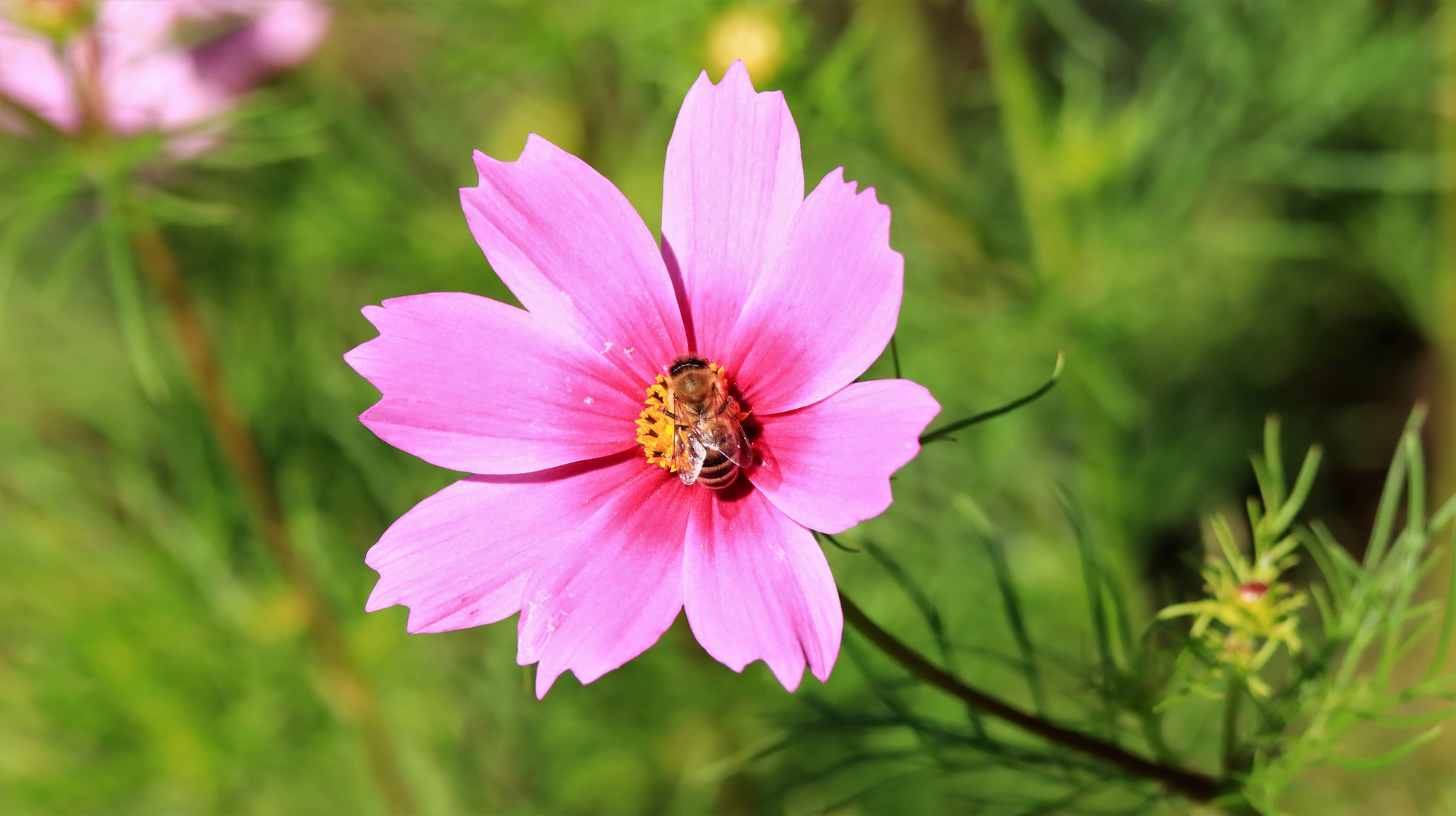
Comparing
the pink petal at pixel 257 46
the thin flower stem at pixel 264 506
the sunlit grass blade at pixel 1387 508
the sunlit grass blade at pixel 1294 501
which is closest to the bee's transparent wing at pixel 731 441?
the sunlit grass blade at pixel 1294 501

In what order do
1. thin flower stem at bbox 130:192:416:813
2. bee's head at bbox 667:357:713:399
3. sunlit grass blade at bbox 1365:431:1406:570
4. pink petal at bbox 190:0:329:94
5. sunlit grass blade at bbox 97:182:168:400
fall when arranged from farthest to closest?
pink petal at bbox 190:0:329:94
thin flower stem at bbox 130:192:416:813
sunlit grass blade at bbox 97:182:168:400
sunlit grass blade at bbox 1365:431:1406:570
bee's head at bbox 667:357:713:399

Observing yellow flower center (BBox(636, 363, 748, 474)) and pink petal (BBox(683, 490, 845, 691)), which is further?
yellow flower center (BBox(636, 363, 748, 474))

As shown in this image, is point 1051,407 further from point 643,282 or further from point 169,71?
point 169,71

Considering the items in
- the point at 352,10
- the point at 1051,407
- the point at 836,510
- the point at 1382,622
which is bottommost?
the point at 1382,622

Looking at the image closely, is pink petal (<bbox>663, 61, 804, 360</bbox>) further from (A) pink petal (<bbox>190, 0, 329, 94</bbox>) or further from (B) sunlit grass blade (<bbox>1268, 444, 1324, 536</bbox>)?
(A) pink petal (<bbox>190, 0, 329, 94</bbox>)

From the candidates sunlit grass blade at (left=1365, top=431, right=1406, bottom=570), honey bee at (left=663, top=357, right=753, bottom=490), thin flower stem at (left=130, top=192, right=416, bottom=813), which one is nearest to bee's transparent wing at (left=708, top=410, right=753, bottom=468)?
honey bee at (left=663, top=357, right=753, bottom=490)

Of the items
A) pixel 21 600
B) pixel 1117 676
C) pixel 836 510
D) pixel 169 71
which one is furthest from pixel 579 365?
pixel 21 600
